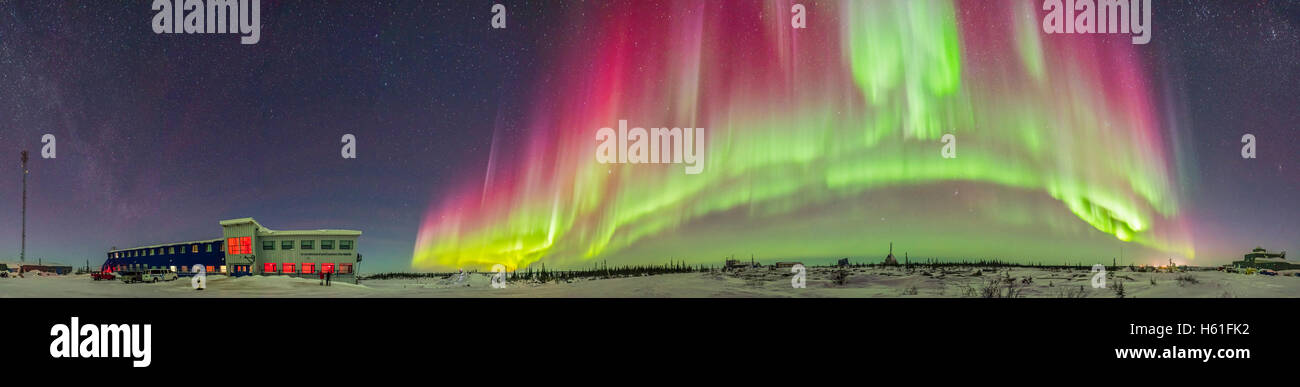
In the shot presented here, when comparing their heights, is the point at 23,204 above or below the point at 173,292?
above

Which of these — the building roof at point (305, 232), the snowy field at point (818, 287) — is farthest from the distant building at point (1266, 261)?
the building roof at point (305, 232)

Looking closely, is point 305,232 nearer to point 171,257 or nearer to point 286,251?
point 286,251

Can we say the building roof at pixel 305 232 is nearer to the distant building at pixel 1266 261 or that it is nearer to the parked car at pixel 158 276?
the parked car at pixel 158 276

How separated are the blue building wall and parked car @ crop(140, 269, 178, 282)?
1.67 ft

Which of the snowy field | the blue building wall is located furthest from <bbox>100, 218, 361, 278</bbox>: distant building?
the snowy field

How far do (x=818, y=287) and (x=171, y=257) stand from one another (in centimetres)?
4476

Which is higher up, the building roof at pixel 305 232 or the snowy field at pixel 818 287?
the building roof at pixel 305 232

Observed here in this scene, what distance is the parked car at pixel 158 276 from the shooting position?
36938mm

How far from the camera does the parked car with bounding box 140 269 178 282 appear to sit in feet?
121

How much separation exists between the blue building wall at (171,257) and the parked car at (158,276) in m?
0.51
